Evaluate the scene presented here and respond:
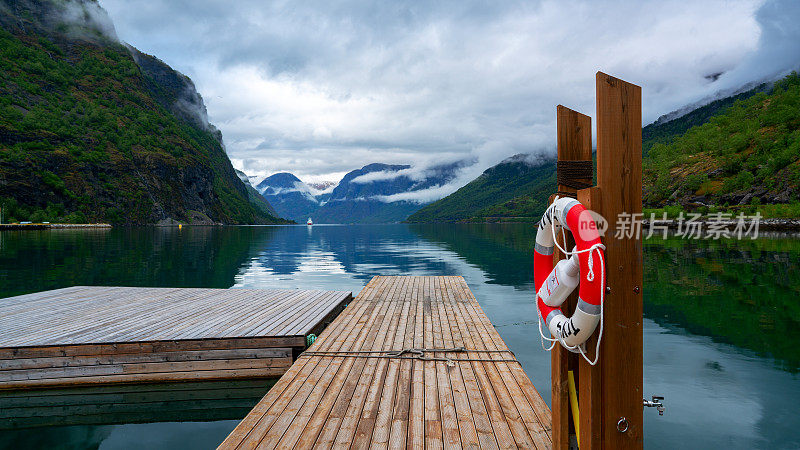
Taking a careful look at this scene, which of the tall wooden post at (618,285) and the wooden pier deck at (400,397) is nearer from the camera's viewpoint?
the tall wooden post at (618,285)

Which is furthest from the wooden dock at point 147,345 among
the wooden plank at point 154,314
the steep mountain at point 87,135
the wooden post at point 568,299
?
the steep mountain at point 87,135

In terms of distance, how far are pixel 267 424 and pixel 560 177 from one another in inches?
142

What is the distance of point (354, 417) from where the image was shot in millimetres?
4234

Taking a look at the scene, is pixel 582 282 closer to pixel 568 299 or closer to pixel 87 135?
pixel 568 299

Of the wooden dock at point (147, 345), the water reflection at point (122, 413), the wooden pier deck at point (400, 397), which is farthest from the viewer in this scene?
the wooden dock at point (147, 345)

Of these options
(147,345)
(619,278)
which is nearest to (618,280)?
(619,278)

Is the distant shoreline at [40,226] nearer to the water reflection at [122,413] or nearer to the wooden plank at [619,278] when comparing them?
the water reflection at [122,413]

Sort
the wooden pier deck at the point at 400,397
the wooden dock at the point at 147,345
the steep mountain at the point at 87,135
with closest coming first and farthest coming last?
the wooden pier deck at the point at 400,397, the wooden dock at the point at 147,345, the steep mountain at the point at 87,135

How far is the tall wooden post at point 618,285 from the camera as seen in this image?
8.03 ft

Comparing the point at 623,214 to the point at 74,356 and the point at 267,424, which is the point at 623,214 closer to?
the point at 267,424

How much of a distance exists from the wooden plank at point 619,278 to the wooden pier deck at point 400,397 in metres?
1.44

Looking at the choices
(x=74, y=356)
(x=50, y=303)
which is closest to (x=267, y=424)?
(x=74, y=356)

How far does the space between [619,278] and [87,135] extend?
13904cm

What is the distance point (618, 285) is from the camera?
2447 mm
